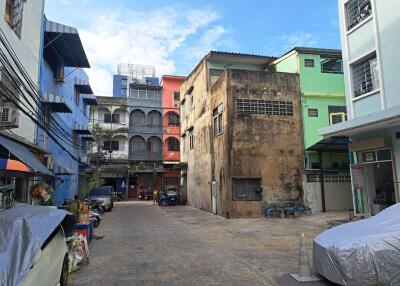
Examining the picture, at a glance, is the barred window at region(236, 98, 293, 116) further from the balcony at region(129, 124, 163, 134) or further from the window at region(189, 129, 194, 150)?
the balcony at region(129, 124, 163, 134)

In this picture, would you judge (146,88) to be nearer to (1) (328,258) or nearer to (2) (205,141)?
(2) (205,141)

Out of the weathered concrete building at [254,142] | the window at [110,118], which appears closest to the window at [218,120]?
the weathered concrete building at [254,142]

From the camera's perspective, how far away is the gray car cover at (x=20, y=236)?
399cm

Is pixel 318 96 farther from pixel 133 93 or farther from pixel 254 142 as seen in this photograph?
pixel 133 93

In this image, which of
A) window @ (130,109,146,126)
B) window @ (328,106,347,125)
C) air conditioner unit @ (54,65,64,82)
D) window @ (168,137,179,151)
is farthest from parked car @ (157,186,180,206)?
window @ (328,106,347,125)

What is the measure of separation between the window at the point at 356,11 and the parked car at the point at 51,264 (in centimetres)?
1314

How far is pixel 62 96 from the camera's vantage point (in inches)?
760

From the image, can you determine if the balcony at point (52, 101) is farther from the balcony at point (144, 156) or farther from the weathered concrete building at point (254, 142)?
the balcony at point (144, 156)

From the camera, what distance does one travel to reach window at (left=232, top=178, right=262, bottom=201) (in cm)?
1911

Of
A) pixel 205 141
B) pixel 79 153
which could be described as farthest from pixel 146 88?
pixel 205 141

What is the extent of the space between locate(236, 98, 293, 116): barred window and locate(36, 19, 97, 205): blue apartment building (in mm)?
8971

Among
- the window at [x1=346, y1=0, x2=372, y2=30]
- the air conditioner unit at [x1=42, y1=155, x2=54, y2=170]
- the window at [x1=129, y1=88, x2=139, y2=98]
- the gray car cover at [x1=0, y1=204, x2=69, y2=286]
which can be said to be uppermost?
the window at [x1=129, y1=88, x2=139, y2=98]

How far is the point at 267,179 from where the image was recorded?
19.5 meters

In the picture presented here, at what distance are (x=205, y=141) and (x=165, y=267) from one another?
661 inches
